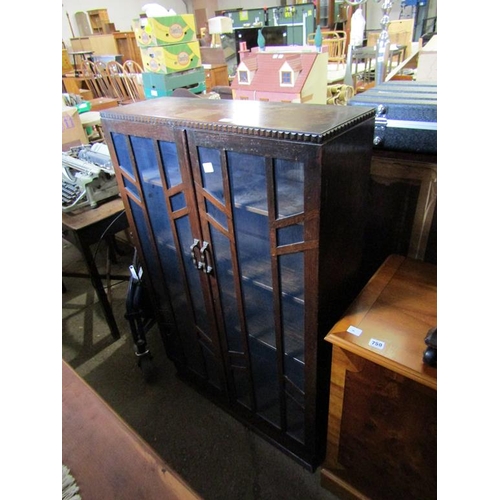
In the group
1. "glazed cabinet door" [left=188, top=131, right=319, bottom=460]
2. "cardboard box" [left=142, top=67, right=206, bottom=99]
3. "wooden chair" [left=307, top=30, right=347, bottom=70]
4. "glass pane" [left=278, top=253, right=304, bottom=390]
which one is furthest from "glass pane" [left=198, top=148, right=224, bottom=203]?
"wooden chair" [left=307, top=30, right=347, bottom=70]

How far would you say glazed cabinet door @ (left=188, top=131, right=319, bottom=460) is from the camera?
787mm

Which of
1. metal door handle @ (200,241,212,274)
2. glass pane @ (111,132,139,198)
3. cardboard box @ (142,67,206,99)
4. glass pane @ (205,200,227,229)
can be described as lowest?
metal door handle @ (200,241,212,274)

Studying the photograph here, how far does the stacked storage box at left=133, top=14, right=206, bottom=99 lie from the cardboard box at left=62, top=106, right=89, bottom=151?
0.74 m

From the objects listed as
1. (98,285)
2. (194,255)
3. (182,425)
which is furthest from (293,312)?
(98,285)

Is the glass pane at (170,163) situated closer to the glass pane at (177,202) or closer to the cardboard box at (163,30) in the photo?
the glass pane at (177,202)

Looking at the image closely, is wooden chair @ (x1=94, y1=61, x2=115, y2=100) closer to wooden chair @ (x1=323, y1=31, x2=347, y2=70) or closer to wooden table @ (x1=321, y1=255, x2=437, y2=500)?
wooden chair @ (x1=323, y1=31, x2=347, y2=70)

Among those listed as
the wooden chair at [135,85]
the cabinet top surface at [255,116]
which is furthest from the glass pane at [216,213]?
the wooden chair at [135,85]

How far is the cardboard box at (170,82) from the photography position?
2.55 metres

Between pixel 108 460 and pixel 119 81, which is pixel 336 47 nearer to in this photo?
pixel 119 81

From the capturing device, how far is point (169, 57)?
2.50 m

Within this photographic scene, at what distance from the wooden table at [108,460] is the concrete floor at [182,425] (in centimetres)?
65

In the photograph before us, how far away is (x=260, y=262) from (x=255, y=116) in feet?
1.28

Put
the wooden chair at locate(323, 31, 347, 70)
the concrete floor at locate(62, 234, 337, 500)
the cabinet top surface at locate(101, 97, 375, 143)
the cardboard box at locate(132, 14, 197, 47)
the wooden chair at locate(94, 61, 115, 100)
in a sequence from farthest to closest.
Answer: the wooden chair at locate(94, 61, 115, 100) → the wooden chair at locate(323, 31, 347, 70) → the cardboard box at locate(132, 14, 197, 47) → the concrete floor at locate(62, 234, 337, 500) → the cabinet top surface at locate(101, 97, 375, 143)
